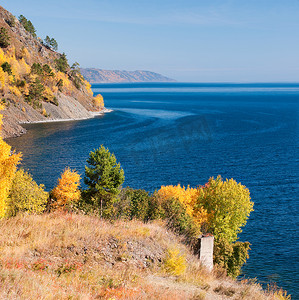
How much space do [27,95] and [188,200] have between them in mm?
102870

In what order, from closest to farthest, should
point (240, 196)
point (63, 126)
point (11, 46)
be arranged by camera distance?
point (240, 196) < point (63, 126) < point (11, 46)

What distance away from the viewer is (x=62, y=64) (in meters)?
169

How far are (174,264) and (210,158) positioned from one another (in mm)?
65085

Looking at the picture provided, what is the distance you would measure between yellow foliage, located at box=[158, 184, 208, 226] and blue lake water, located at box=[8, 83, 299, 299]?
21.8ft

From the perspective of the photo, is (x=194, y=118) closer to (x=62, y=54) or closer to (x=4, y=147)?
(x=62, y=54)

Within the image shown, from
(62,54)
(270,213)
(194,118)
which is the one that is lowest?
(270,213)

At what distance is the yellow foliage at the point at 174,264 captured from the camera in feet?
55.8

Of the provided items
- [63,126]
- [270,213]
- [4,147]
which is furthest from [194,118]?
[4,147]

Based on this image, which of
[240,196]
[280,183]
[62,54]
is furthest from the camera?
[62,54]

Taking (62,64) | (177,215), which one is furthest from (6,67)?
(177,215)

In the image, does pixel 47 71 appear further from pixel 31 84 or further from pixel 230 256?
pixel 230 256

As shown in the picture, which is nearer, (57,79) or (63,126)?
(63,126)

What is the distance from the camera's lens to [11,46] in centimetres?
13700

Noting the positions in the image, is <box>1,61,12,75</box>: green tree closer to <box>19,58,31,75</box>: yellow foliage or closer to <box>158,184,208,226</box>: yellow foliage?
<box>19,58,31,75</box>: yellow foliage
